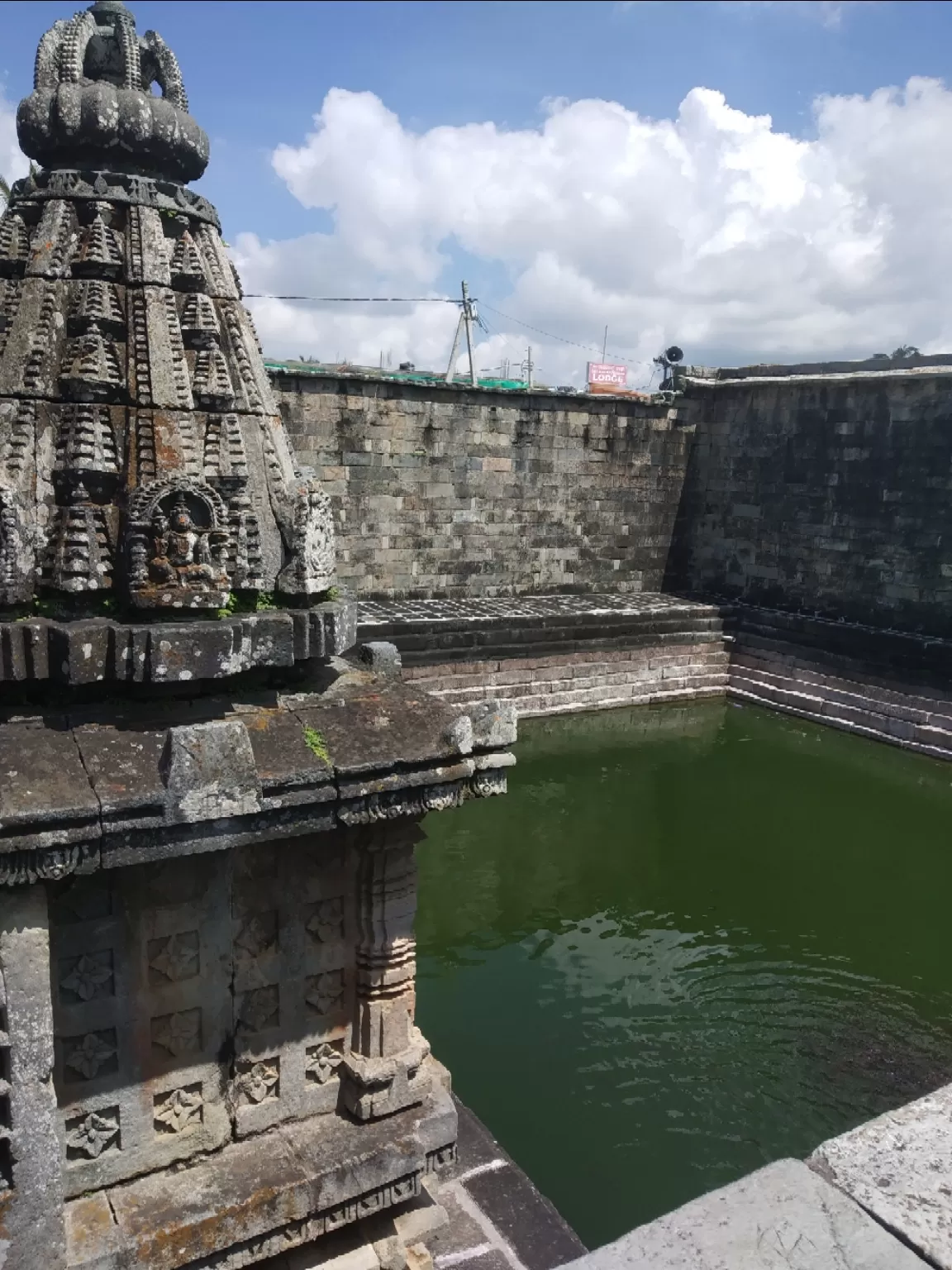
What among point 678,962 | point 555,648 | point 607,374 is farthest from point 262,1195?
point 607,374

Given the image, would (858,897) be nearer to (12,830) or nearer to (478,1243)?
(478,1243)

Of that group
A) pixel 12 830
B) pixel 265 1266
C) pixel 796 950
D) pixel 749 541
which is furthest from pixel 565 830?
pixel 749 541

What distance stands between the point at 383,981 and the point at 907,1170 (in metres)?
1.51

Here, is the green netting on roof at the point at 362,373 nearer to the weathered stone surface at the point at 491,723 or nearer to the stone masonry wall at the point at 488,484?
the stone masonry wall at the point at 488,484

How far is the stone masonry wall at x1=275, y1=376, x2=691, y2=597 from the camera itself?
42.3 feet

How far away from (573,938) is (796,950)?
1.65 metres

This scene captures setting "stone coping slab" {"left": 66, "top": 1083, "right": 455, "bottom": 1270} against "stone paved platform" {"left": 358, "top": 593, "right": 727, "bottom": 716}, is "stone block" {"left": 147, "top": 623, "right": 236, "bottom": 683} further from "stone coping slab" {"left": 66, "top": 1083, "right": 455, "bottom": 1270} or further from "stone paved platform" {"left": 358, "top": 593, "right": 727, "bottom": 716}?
"stone paved platform" {"left": 358, "top": 593, "right": 727, "bottom": 716}

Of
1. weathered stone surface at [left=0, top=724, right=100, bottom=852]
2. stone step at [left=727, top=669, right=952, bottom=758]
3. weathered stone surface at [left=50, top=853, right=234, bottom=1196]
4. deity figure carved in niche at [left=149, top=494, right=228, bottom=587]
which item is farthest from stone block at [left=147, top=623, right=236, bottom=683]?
stone step at [left=727, top=669, right=952, bottom=758]

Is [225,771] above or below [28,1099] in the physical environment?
above

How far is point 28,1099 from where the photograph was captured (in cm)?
218

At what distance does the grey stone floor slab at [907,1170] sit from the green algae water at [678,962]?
3.18m

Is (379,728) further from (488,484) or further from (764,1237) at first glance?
(488,484)

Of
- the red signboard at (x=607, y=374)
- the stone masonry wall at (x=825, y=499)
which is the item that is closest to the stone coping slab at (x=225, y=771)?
the stone masonry wall at (x=825, y=499)

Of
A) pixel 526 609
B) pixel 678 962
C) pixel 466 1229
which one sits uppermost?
pixel 526 609
